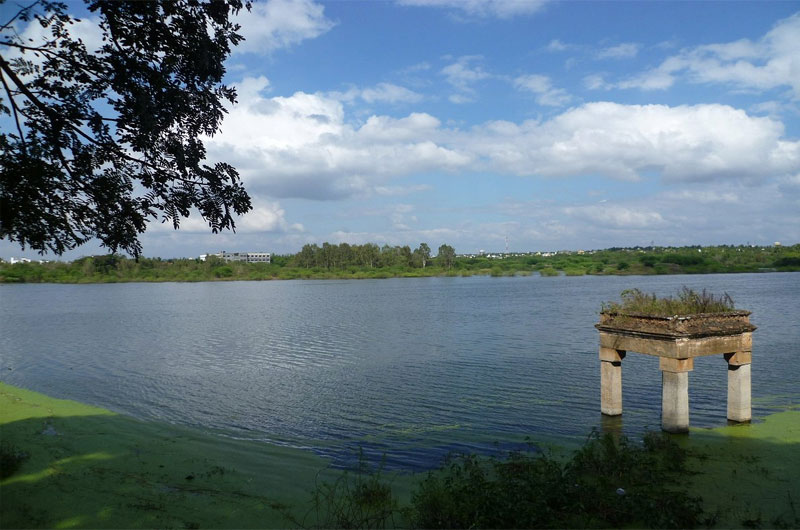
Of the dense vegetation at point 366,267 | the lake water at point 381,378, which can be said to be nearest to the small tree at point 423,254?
the dense vegetation at point 366,267

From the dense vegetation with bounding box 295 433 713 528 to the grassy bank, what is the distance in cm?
12

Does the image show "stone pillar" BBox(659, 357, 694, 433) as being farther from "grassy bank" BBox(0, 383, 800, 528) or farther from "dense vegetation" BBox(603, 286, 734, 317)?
"dense vegetation" BBox(603, 286, 734, 317)

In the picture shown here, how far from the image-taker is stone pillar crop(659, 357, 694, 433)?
547 inches

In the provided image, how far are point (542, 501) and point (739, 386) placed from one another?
991cm

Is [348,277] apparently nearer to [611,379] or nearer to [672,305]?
[611,379]

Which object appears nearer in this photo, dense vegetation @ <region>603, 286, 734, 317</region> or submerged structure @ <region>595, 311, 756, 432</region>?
submerged structure @ <region>595, 311, 756, 432</region>

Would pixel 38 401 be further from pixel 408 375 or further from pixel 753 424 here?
pixel 753 424

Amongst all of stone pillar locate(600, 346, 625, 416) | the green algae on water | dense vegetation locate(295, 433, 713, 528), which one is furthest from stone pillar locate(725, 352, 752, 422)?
the green algae on water

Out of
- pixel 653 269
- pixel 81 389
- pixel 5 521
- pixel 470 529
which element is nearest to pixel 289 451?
pixel 5 521

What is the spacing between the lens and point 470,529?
25.3 ft

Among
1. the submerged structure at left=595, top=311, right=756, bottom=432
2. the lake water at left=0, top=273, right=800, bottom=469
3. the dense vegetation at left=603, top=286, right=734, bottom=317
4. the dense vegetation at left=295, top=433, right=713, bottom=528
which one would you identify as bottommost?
the lake water at left=0, top=273, right=800, bottom=469

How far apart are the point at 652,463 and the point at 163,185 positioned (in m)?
10.4

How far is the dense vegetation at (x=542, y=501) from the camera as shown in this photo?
26.8ft

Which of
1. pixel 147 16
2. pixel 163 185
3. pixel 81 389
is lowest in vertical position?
pixel 81 389
